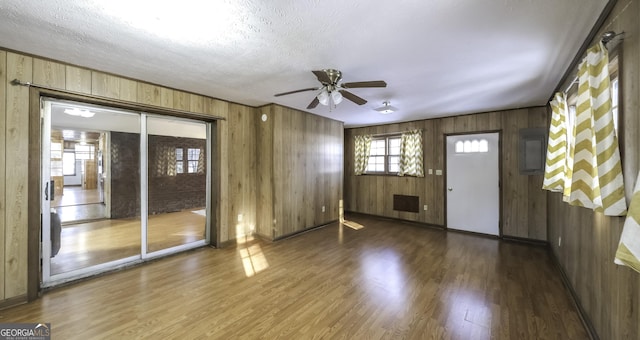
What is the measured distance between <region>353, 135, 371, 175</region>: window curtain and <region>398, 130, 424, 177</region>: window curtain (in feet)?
2.98

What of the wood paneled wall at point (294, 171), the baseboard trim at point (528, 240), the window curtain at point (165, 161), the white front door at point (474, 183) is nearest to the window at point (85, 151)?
the window curtain at point (165, 161)

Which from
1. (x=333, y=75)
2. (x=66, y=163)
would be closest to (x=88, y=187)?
(x=66, y=163)

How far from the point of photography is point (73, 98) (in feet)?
8.70

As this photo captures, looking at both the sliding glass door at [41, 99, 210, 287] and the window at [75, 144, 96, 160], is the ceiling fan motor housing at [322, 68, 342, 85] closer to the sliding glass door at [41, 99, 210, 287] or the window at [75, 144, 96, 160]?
the sliding glass door at [41, 99, 210, 287]

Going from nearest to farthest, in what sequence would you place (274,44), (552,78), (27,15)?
(27,15), (274,44), (552,78)

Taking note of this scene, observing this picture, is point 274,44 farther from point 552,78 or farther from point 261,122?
point 552,78

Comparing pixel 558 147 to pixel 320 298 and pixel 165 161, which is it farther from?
pixel 165 161

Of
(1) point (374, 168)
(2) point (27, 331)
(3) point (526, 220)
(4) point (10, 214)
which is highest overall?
(1) point (374, 168)

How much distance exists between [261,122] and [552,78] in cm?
416

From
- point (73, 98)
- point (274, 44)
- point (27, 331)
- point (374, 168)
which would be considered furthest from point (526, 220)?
point (73, 98)

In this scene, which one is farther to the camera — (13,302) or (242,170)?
(242,170)

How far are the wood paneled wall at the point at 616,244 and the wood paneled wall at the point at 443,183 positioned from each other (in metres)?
2.23

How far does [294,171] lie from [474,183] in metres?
3.58

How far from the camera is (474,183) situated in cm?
476
